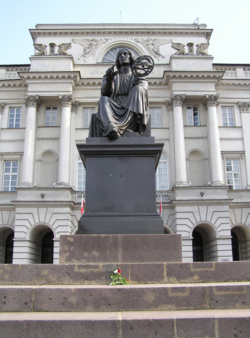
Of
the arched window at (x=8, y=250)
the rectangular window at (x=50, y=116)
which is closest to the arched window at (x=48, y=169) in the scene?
the rectangular window at (x=50, y=116)

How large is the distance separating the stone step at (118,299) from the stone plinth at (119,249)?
108 centimetres

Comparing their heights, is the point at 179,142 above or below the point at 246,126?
below

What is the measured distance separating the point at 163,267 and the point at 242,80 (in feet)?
91.2

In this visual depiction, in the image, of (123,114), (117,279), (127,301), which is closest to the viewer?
(127,301)

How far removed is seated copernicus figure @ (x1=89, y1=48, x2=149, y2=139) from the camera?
692cm

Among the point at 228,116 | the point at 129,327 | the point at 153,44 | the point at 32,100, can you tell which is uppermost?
the point at 153,44

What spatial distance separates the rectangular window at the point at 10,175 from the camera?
1093 inches

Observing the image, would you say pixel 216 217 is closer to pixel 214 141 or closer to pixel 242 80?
pixel 214 141

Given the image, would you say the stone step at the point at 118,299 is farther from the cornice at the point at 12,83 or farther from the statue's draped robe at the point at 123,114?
the cornice at the point at 12,83

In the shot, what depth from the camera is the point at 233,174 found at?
28.2 meters

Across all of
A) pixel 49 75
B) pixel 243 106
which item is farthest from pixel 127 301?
pixel 243 106

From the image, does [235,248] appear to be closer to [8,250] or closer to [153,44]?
[8,250]

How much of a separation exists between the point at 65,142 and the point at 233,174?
13.3 metres

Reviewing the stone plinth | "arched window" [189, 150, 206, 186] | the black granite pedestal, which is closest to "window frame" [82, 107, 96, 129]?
"arched window" [189, 150, 206, 186]
